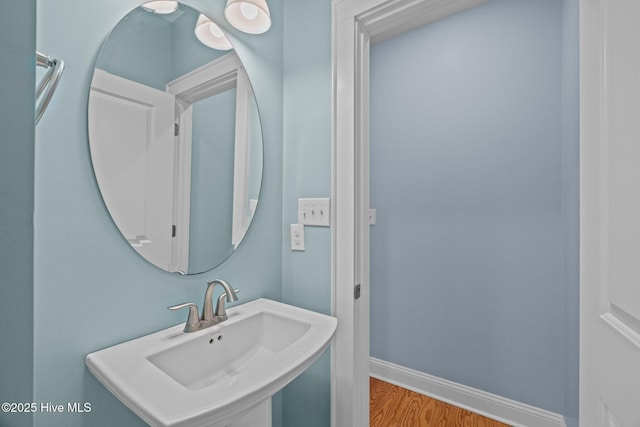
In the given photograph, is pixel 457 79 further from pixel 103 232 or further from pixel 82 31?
pixel 103 232

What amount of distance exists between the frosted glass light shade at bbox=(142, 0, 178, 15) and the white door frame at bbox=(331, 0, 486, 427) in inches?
23.0

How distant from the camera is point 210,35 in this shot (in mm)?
1072

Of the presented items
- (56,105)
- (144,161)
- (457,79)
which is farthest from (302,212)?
(457,79)

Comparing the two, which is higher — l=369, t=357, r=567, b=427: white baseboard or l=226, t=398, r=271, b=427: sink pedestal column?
l=226, t=398, r=271, b=427: sink pedestal column

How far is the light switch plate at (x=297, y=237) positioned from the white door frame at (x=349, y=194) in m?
0.17

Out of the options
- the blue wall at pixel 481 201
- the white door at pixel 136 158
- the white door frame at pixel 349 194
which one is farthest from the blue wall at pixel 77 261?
the blue wall at pixel 481 201

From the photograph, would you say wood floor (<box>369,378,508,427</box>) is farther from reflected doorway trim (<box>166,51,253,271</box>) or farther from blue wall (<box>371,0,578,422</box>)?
reflected doorway trim (<box>166,51,253,271</box>)

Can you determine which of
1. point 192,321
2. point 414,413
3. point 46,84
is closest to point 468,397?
point 414,413

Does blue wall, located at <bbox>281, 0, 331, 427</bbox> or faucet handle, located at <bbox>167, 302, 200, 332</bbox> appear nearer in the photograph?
faucet handle, located at <bbox>167, 302, 200, 332</bbox>

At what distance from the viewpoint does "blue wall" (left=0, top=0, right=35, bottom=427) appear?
0.20 m

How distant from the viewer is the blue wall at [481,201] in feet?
5.17

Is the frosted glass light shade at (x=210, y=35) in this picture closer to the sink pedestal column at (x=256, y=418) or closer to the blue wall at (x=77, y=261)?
the blue wall at (x=77, y=261)

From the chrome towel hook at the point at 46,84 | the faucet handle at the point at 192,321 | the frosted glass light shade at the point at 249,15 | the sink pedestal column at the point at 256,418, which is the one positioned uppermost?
the frosted glass light shade at the point at 249,15

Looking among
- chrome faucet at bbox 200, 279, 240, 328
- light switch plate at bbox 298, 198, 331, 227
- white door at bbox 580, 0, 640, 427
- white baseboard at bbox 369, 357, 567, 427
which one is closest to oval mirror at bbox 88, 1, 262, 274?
chrome faucet at bbox 200, 279, 240, 328
